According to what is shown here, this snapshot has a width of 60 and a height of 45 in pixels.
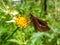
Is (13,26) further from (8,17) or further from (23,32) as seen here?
(23,32)

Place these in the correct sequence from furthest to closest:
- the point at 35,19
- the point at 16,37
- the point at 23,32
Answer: the point at 23,32 < the point at 16,37 < the point at 35,19

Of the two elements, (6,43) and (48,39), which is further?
(48,39)

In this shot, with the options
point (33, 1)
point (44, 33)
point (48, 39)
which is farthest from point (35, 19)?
point (33, 1)

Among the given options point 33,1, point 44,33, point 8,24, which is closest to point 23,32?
point 8,24

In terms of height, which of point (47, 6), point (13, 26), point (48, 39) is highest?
point (13, 26)

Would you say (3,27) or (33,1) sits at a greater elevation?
(3,27)

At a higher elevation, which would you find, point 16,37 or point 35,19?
point 35,19

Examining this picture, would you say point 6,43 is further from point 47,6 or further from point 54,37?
point 47,6

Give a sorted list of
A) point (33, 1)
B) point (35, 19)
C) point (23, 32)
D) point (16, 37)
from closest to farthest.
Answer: point (35, 19)
point (16, 37)
point (23, 32)
point (33, 1)

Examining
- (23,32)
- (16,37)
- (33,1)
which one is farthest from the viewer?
(33,1)
